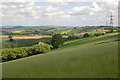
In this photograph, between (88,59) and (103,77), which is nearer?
(103,77)

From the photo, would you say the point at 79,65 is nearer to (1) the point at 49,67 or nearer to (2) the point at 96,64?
(2) the point at 96,64

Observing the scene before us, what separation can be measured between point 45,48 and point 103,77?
60.4 m

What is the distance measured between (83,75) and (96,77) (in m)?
1.84

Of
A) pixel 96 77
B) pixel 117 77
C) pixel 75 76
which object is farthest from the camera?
pixel 75 76

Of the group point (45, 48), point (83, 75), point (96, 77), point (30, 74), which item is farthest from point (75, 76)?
point (45, 48)

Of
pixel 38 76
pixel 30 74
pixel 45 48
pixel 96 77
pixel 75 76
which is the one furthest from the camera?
pixel 45 48

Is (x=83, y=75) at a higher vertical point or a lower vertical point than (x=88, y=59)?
lower

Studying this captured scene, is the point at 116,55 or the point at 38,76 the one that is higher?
the point at 116,55

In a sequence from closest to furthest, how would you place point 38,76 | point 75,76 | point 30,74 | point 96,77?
point 96,77 → point 75,76 → point 38,76 → point 30,74

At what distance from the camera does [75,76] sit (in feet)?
69.6

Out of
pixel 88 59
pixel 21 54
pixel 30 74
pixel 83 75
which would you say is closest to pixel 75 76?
pixel 83 75

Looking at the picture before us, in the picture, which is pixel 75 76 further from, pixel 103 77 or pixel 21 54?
pixel 21 54

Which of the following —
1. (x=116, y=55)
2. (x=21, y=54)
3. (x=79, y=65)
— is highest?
(x=116, y=55)

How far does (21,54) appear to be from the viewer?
262 ft
